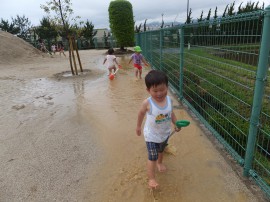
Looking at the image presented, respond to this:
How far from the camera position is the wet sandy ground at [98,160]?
2727mm

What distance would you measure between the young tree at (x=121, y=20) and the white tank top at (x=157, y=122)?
1736cm

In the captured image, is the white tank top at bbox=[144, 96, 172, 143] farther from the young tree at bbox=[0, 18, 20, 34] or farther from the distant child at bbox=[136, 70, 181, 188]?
the young tree at bbox=[0, 18, 20, 34]

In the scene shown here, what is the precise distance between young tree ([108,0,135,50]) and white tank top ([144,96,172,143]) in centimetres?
1736

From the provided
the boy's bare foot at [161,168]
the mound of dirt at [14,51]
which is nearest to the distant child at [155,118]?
the boy's bare foot at [161,168]

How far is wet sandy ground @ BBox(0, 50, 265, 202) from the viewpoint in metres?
2.73

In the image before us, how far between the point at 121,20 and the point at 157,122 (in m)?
17.5

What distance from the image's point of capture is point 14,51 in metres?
17.5

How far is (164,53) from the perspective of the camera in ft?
24.2

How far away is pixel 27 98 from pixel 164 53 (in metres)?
4.00

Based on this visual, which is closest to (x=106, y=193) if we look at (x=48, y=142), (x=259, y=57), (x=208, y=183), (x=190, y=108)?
(x=208, y=183)

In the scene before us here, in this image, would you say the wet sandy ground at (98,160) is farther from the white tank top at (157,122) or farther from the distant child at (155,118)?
the white tank top at (157,122)

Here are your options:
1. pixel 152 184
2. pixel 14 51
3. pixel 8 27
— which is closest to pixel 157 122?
pixel 152 184

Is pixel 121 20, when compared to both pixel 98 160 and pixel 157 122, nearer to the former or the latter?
pixel 98 160

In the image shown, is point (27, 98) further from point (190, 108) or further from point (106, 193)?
point (106, 193)
